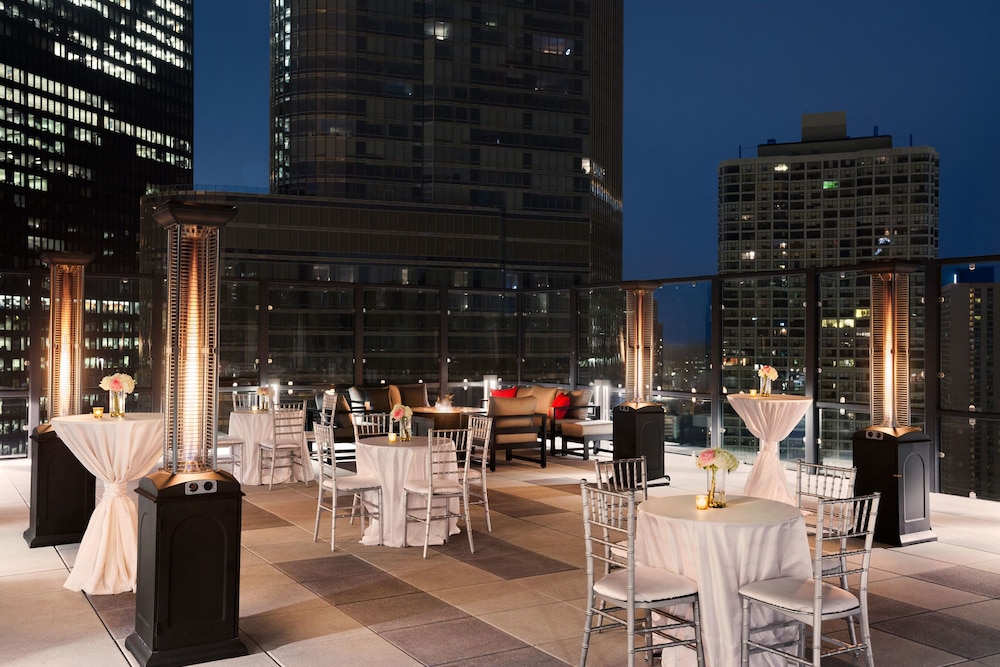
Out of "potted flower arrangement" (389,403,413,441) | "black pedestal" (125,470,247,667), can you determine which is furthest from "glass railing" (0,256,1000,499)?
"black pedestal" (125,470,247,667)

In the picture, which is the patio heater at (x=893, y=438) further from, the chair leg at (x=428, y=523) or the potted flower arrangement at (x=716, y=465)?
the chair leg at (x=428, y=523)

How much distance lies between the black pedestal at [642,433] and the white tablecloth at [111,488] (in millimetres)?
5775

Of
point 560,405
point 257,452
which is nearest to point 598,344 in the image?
point 560,405

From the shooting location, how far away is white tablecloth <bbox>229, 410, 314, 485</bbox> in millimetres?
10531

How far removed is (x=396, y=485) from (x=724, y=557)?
11.9ft

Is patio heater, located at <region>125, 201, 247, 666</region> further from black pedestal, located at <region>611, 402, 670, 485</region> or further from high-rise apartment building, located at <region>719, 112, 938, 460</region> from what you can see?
high-rise apartment building, located at <region>719, 112, 938, 460</region>

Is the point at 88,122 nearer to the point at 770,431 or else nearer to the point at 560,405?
the point at 560,405

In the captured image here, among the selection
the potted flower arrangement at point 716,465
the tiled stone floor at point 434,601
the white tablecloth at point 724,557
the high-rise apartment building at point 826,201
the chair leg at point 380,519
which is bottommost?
the tiled stone floor at point 434,601

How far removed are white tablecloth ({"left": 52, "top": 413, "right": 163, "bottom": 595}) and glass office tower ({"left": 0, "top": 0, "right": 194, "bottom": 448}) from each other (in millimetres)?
81526

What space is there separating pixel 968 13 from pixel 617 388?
7896 centimetres

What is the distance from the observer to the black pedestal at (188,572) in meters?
4.68

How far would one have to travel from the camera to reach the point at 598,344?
14.7m

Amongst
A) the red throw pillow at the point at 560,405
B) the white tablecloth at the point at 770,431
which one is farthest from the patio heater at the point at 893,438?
the red throw pillow at the point at 560,405

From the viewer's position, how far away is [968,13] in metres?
77.0
